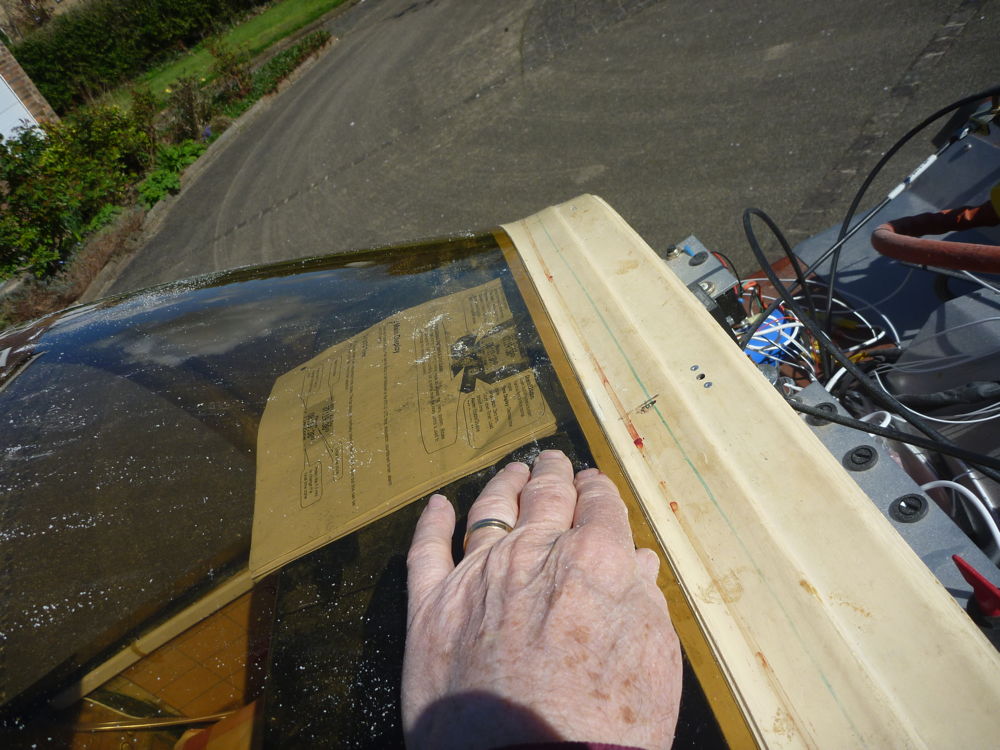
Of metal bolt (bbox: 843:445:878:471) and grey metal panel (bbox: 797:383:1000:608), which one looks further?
metal bolt (bbox: 843:445:878:471)

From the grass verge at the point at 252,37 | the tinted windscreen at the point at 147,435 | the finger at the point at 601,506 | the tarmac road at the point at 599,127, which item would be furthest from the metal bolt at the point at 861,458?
the grass verge at the point at 252,37

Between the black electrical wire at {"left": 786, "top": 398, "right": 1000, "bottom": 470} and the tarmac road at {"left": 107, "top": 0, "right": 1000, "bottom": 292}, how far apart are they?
2.82 m

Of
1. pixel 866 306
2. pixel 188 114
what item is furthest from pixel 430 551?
pixel 188 114

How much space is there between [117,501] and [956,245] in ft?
6.83

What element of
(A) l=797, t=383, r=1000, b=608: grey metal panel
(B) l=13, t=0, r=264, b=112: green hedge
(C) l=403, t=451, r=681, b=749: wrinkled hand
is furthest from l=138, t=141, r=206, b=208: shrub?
(A) l=797, t=383, r=1000, b=608: grey metal panel

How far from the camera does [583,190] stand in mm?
5379

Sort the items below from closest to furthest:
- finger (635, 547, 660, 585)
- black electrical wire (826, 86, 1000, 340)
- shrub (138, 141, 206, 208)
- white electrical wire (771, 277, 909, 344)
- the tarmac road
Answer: finger (635, 547, 660, 585) → black electrical wire (826, 86, 1000, 340) → white electrical wire (771, 277, 909, 344) → the tarmac road → shrub (138, 141, 206, 208)

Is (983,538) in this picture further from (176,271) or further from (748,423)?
(176,271)

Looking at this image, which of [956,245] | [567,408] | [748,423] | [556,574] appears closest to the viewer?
[556,574]

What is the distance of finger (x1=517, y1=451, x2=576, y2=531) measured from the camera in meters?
1.06

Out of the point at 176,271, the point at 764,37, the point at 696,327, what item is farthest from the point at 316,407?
the point at 764,37

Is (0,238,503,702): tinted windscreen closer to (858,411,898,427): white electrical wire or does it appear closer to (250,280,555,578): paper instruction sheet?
(250,280,555,578): paper instruction sheet

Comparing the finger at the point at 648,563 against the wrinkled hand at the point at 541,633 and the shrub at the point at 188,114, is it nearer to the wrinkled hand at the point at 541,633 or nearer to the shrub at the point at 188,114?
the wrinkled hand at the point at 541,633

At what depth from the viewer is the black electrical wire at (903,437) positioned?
45.2 inches
